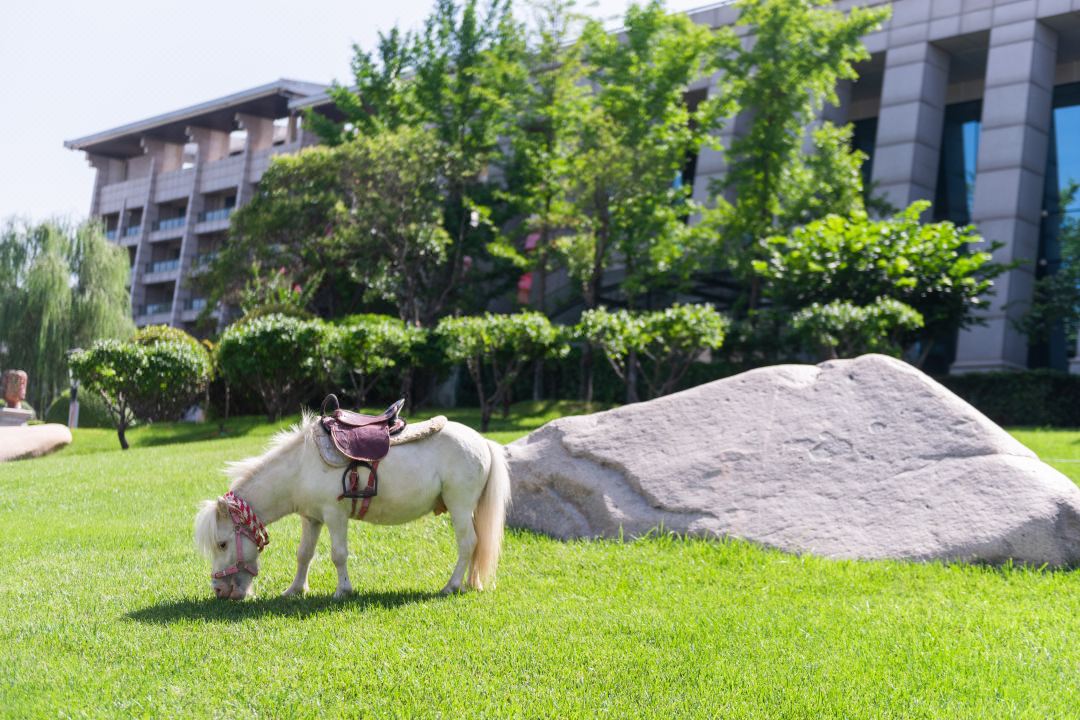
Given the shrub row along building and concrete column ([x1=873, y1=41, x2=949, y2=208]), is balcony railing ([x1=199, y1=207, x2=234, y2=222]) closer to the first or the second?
the shrub row along building

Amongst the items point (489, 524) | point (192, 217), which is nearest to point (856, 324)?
point (489, 524)

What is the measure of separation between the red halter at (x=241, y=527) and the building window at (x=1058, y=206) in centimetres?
2818

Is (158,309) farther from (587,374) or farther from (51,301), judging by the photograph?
(587,374)

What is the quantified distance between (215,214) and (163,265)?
196 inches

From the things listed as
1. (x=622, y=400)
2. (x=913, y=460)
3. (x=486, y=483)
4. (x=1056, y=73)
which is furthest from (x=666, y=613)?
(x=1056, y=73)

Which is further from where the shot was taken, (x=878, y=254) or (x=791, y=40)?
(x=791, y=40)

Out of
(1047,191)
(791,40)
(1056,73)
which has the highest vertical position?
(1056,73)

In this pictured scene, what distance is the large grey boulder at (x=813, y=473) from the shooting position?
752 centimetres

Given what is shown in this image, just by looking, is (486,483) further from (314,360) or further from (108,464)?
(314,360)

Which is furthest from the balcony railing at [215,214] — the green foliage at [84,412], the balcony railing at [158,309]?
the green foliage at [84,412]

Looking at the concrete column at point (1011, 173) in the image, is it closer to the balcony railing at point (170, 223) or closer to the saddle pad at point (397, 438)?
the saddle pad at point (397, 438)

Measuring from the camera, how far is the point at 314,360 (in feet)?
71.7

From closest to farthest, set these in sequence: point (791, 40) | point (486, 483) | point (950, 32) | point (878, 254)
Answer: point (486, 483), point (878, 254), point (791, 40), point (950, 32)

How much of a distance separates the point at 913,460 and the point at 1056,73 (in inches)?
1102
